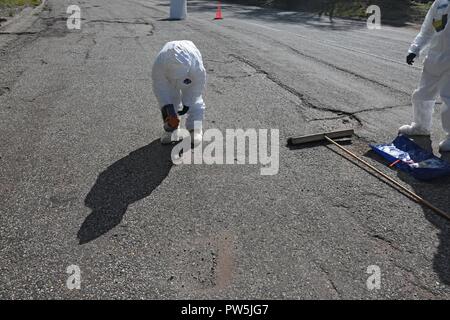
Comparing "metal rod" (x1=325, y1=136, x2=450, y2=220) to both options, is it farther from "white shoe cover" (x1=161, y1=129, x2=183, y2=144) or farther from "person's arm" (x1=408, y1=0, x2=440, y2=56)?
"white shoe cover" (x1=161, y1=129, x2=183, y2=144)

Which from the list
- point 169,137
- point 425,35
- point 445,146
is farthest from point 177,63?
point 445,146

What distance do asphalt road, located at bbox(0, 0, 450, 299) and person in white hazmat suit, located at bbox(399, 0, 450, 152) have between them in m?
0.29

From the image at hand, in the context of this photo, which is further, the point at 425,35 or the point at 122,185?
the point at 425,35

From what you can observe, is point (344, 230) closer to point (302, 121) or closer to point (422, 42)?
point (302, 121)

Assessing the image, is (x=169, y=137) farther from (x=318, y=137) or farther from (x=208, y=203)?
(x=318, y=137)

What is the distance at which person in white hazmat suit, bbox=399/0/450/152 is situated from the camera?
400 cm

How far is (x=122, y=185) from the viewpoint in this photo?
11.5 feet

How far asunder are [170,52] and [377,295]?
8.65 ft

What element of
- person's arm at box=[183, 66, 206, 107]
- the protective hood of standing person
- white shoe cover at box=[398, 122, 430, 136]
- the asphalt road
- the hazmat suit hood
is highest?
the protective hood of standing person

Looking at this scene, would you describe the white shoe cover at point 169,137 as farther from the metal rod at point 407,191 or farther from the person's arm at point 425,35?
the person's arm at point 425,35

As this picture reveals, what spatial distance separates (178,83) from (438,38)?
8.89 ft

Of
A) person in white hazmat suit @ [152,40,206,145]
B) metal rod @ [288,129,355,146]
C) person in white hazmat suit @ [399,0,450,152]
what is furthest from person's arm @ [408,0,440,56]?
person in white hazmat suit @ [152,40,206,145]

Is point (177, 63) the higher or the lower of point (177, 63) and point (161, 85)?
the higher

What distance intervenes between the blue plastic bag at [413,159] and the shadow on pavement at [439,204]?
0.06 metres
